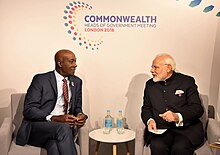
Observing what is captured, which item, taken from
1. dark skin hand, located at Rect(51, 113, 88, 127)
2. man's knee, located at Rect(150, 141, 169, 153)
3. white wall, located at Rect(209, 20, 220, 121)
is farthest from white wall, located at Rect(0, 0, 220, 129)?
man's knee, located at Rect(150, 141, 169, 153)

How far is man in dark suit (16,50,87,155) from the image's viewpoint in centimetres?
353

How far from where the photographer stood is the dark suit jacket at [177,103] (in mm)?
3660

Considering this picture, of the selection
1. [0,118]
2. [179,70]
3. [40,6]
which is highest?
[40,6]

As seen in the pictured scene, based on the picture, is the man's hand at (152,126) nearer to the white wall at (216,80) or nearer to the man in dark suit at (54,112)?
the man in dark suit at (54,112)

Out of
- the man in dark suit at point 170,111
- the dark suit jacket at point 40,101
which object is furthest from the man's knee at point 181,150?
the dark suit jacket at point 40,101

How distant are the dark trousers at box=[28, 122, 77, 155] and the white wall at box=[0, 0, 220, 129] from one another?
90 centimetres

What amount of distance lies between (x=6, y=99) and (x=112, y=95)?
47.5 inches

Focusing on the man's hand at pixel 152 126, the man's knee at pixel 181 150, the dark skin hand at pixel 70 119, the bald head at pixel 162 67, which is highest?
the bald head at pixel 162 67

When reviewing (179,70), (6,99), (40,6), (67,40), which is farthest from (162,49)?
(6,99)

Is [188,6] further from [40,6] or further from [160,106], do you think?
[40,6]

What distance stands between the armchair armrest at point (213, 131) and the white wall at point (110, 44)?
0.71 meters

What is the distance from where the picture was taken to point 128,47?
4.36m

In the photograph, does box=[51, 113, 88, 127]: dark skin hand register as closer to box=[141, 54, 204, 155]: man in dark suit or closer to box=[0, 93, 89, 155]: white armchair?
box=[0, 93, 89, 155]: white armchair

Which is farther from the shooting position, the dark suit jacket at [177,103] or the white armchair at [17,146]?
the dark suit jacket at [177,103]
